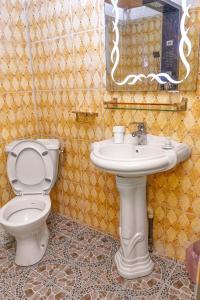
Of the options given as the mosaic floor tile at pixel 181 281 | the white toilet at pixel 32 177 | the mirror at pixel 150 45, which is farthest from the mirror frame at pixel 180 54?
the mosaic floor tile at pixel 181 281

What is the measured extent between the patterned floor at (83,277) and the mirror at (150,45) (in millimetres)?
1233

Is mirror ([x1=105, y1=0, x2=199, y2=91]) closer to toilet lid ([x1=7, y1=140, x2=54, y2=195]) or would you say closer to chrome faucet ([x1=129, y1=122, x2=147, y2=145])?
chrome faucet ([x1=129, y1=122, x2=147, y2=145])

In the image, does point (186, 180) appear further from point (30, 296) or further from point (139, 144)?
point (30, 296)

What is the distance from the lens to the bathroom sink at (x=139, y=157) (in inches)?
54.1

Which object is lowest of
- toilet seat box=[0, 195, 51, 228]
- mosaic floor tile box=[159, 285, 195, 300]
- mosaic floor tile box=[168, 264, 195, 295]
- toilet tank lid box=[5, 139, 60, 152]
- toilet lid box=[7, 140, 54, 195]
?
mosaic floor tile box=[159, 285, 195, 300]

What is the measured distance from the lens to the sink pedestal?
168cm

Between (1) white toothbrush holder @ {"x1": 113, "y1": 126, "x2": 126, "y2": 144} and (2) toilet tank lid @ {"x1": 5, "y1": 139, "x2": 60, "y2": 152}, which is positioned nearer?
(1) white toothbrush holder @ {"x1": 113, "y1": 126, "x2": 126, "y2": 144}

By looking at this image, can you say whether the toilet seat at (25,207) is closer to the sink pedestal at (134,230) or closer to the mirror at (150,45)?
the sink pedestal at (134,230)

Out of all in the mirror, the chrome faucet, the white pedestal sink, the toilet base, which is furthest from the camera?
the toilet base

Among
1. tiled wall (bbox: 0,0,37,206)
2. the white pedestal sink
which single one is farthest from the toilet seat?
the white pedestal sink

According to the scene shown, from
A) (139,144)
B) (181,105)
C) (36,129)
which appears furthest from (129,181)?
(36,129)

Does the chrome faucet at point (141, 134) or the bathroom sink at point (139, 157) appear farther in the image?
the chrome faucet at point (141, 134)

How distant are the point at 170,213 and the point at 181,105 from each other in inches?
29.3

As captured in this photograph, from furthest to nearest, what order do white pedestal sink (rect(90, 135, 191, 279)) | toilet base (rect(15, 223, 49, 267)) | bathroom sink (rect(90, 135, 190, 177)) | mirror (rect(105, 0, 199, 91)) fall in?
toilet base (rect(15, 223, 49, 267)) < white pedestal sink (rect(90, 135, 191, 279)) < mirror (rect(105, 0, 199, 91)) < bathroom sink (rect(90, 135, 190, 177))
